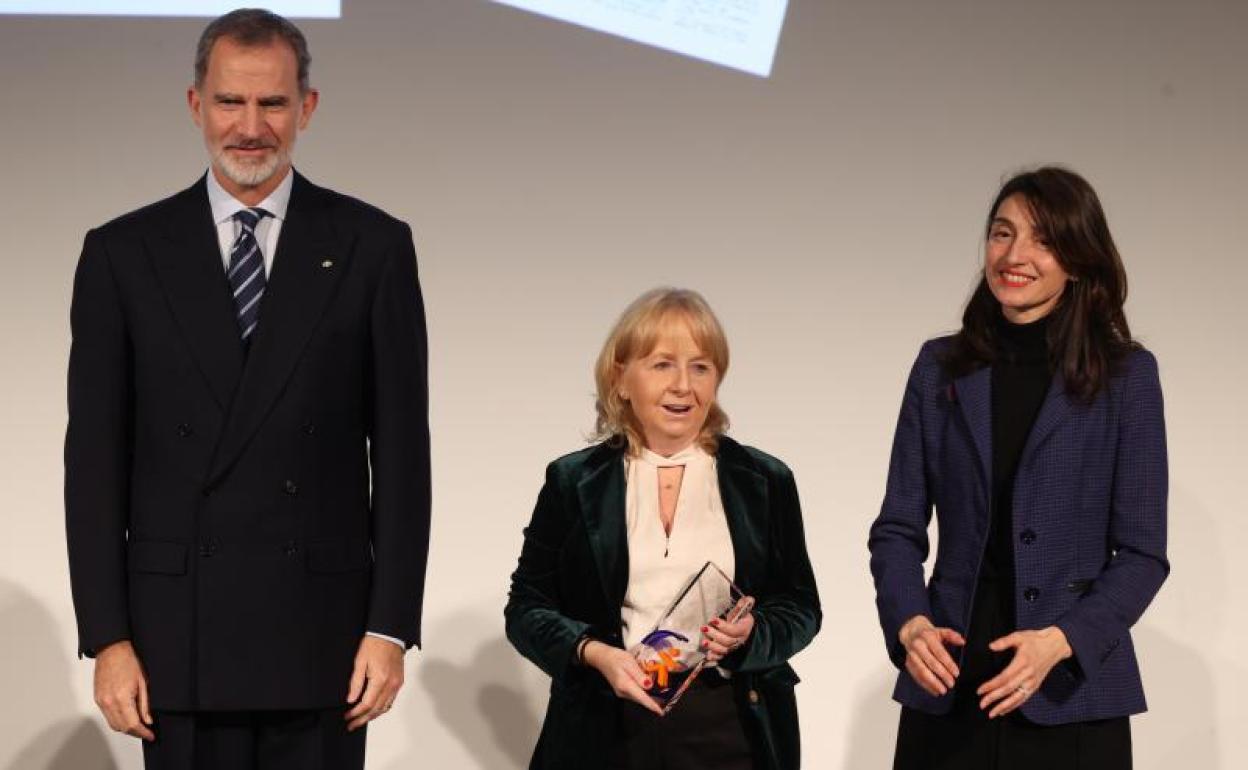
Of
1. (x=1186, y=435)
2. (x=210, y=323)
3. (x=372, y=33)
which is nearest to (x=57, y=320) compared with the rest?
(x=372, y=33)

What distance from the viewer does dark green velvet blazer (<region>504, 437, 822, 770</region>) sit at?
245cm

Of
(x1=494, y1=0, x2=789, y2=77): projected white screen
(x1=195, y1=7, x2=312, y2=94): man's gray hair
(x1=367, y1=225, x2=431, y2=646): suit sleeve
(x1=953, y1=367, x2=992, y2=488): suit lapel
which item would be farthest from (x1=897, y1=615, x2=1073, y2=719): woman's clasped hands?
(x1=494, y1=0, x2=789, y2=77): projected white screen

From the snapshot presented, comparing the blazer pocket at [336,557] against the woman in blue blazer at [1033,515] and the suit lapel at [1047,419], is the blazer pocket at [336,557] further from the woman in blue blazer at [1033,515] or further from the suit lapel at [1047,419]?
the suit lapel at [1047,419]

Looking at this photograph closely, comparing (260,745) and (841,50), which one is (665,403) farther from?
(841,50)

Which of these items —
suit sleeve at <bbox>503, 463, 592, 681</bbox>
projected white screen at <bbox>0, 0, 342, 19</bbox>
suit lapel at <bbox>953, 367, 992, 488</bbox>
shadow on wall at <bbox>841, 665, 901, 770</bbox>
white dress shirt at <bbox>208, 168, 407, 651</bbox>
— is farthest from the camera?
shadow on wall at <bbox>841, 665, 901, 770</bbox>

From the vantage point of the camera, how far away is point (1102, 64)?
4.02 meters

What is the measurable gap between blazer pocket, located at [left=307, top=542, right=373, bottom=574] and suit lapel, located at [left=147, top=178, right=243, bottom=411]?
0.23m

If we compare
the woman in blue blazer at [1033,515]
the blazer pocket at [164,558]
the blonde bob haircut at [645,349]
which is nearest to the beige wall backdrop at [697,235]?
the blonde bob haircut at [645,349]

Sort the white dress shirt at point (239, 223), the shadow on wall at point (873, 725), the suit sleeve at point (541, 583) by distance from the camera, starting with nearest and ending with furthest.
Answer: the white dress shirt at point (239, 223), the suit sleeve at point (541, 583), the shadow on wall at point (873, 725)

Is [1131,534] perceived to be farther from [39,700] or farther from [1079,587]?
[39,700]

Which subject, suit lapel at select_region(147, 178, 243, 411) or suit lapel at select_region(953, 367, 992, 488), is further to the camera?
suit lapel at select_region(953, 367, 992, 488)

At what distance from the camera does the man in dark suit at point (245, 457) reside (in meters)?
2.14

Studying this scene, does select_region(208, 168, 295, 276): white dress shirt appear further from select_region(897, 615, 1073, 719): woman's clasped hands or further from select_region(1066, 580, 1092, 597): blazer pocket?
select_region(1066, 580, 1092, 597): blazer pocket

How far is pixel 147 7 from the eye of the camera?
3.87 m
